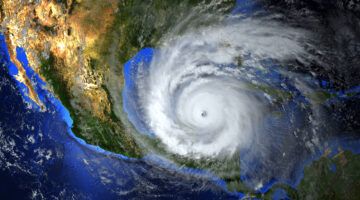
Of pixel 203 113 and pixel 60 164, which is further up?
pixel 203 113

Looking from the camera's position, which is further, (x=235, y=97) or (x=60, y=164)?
(x=60, y=164)

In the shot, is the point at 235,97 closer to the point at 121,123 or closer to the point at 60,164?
the point at 121,123

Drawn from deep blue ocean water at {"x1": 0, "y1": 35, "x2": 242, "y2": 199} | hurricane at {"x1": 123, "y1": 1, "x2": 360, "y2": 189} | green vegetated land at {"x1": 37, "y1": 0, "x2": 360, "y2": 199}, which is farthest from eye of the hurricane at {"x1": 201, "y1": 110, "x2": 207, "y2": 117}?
deep blue ocean water at {"x1": 0, "y1": 35, "x2": 242, "y2": 199}

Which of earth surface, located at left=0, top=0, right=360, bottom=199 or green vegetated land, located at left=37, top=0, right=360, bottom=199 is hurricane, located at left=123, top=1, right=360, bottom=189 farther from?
green vegetated land, located at left=37, top=0, right=360, bottom=199

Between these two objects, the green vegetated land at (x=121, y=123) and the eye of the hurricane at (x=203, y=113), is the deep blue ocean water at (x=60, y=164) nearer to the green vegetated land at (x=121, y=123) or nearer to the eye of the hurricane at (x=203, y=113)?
the green vegetated land at (x=121, y=123)

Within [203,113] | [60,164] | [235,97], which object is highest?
[235,97]

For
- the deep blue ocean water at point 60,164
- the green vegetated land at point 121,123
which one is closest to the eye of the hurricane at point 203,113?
the green vegetated land at point 121,123

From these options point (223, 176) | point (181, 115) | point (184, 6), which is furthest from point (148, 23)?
point (223, 176)

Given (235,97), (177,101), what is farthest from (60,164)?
(235,97)

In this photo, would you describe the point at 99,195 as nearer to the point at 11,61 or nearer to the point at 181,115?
the point at 181,115
